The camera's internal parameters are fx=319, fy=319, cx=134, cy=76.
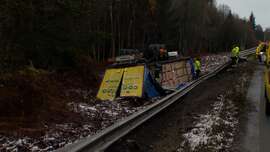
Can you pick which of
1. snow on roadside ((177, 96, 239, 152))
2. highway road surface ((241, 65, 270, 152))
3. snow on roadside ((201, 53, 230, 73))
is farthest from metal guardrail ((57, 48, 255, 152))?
snow on roadside ((201, 53, 230, 73))

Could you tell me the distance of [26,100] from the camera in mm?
7707

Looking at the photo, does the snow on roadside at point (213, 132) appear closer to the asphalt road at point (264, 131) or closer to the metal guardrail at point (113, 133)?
the asphalt road at point (264, 131)

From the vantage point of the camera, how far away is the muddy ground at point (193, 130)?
5910 mm

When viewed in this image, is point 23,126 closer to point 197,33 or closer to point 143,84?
point 143,84

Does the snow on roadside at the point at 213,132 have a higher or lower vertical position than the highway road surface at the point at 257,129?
higher

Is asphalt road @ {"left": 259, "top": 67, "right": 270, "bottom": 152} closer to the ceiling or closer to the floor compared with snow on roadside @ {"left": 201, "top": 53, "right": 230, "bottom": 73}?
closer to the floor

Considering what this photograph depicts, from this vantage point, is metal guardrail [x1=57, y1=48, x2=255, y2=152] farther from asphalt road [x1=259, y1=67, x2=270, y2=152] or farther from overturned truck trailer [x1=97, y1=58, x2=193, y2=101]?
asphalt road [x1=259, y1=67, x2=270, y2=152]

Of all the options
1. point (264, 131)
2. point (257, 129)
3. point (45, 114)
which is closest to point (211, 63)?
point (257, 129)

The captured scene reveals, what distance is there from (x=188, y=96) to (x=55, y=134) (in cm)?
737

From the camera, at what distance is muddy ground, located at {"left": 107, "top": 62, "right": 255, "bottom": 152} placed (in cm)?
591

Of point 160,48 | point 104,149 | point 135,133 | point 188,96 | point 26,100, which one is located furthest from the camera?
point 160,48

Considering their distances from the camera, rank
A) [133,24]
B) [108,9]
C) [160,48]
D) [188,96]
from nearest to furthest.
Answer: [188,96]
[160,48]
[108,9]
[133,24]

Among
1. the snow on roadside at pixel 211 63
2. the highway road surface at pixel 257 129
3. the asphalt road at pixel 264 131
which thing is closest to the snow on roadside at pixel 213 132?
the highway road surface at pixel 257 129

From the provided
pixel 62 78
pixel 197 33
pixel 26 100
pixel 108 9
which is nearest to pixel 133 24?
pixel 108 9
